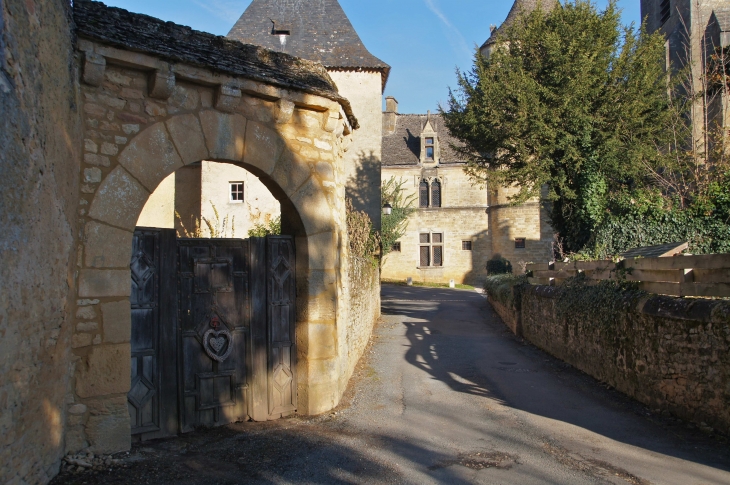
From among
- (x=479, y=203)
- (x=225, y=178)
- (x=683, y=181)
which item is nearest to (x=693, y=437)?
(x=683, y=181)

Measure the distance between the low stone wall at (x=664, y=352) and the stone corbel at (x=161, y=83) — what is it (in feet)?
18.2

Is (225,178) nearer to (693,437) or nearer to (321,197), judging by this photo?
(321,197)

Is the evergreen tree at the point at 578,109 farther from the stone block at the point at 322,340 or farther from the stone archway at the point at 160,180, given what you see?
the stone block at the point at 322,340

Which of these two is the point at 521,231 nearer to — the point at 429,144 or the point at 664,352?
the point at 429,144

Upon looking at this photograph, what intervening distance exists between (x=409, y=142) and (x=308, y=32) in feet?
60.6

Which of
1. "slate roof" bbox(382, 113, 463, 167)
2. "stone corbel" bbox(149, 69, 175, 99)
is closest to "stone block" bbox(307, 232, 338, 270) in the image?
"stone corbel" bbox(149, 69, 175, 99)

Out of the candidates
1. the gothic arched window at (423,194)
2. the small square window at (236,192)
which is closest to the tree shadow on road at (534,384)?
the small square window at (236,192)

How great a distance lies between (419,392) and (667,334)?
10.3 ft

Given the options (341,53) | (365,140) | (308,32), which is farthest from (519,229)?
(308,32)

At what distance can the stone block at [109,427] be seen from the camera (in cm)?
484

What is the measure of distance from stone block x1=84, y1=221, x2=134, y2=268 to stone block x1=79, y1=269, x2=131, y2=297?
5 centimetres

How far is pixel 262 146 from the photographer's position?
6.19 meters

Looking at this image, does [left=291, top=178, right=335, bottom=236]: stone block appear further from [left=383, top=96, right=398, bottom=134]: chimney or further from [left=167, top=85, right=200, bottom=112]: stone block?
[left=383, top=96, right=398, bottom=134]: chimney

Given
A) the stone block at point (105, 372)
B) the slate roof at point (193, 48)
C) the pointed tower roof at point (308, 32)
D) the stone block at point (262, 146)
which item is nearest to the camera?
the stone block at point (105, 372)
